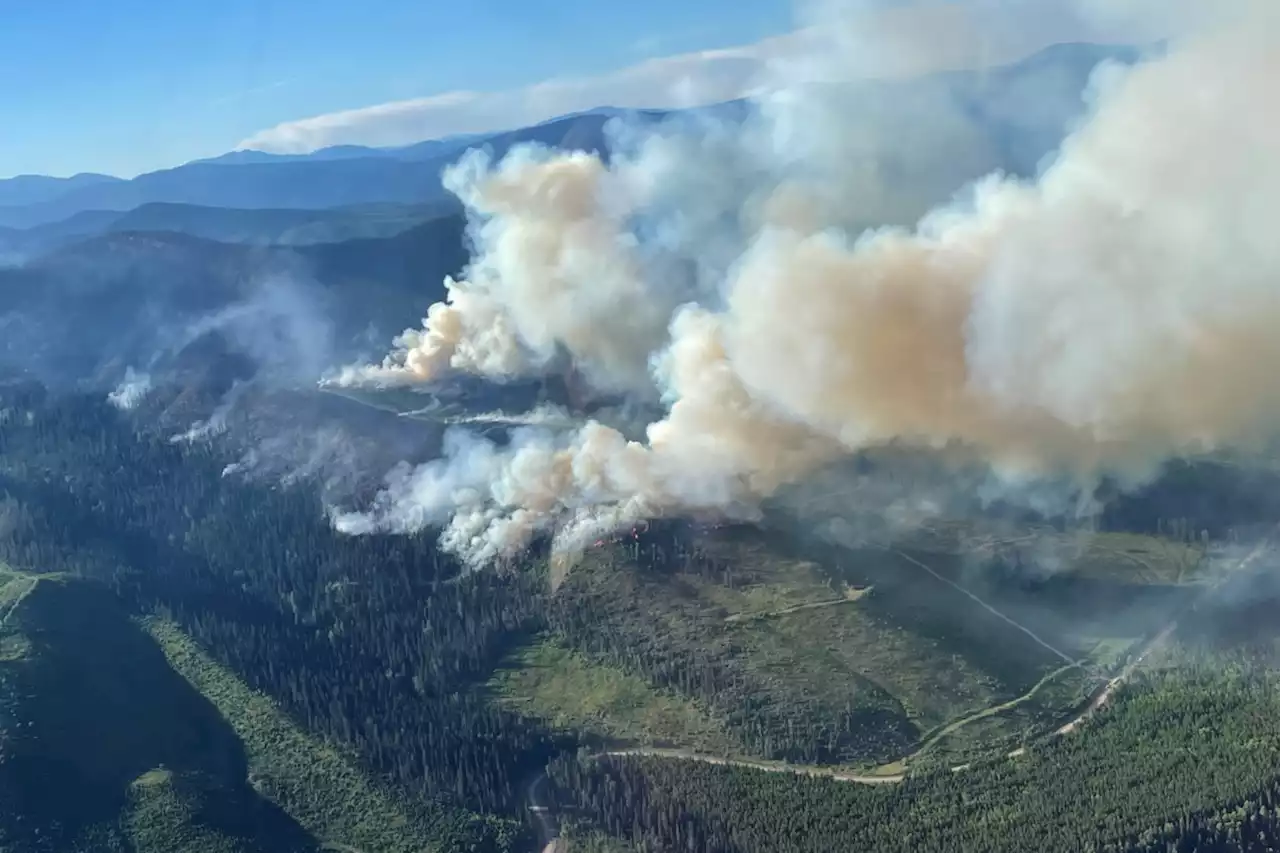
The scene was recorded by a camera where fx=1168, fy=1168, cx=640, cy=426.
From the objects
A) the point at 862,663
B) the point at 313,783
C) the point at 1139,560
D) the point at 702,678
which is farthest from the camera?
the point at 1139,560

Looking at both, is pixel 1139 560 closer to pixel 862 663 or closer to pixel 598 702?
pixel 862 663

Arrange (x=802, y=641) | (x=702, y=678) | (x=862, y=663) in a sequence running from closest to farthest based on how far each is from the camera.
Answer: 1. (x=702, y=678)
2. (x=862, y=663)
3. (x=802, y=641)


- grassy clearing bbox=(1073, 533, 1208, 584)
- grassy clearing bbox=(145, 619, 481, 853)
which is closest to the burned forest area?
grassy clearing bbox=(1073, 533, 1208, 584)

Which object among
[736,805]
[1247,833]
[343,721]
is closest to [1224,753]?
[1247,833]

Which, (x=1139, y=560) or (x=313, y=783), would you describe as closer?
(x=313, y=783)

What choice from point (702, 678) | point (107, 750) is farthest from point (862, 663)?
point (107, 750)

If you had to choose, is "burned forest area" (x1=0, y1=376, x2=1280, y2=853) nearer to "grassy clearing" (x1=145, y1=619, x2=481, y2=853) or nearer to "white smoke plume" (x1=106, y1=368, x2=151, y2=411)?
"grassy clearing" (x1=145, y1=619, x2=481, y2=853)
